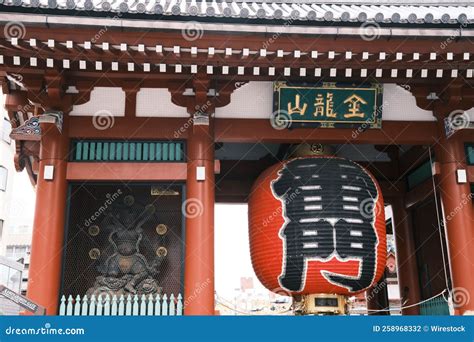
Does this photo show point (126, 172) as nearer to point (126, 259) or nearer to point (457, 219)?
point (126, 259)

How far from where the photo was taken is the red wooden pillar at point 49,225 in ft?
20.3

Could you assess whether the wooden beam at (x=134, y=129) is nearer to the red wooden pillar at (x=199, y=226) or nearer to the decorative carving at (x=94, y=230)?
the red wooden pillar at (x=199, y=226)

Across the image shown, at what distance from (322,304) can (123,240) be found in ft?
9.44

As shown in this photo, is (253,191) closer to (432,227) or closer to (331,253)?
(331,253)

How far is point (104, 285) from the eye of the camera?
687cm

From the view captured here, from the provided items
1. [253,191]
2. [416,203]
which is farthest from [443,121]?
Result: [253,191]

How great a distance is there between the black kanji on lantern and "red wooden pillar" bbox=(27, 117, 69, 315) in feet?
9.45

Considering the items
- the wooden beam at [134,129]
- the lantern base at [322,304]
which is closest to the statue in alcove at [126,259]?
the wooden beam at [134,129]

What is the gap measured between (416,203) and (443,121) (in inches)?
77.8

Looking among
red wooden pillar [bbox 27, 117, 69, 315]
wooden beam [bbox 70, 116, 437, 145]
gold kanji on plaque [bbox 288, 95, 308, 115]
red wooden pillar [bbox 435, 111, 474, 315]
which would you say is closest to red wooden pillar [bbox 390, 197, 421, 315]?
red wooden pillar [bbox 435, 111, 474, 315]

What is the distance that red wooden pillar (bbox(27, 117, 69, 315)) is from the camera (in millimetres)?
6184

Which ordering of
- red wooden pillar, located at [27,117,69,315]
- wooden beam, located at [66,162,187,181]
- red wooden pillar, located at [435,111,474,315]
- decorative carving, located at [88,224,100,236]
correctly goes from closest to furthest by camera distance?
red wooden pillar, located at [27,117,69,315], red wooden pillar, located at [435,111,474,315], wooden beam, located at [66,162,187,181], decorative carving, located at [88,224,100,236]

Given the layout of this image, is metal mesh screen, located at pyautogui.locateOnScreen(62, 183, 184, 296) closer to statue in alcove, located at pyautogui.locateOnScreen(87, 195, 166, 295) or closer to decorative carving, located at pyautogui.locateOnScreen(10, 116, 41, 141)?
statue in alcove, located at pyautogui.locateOnScreen(87, 195, 166, 295)

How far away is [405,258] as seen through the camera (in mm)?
9117
